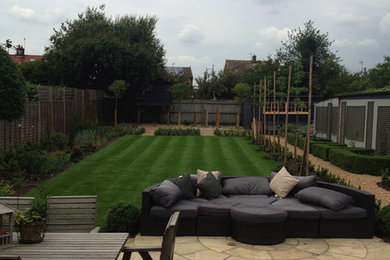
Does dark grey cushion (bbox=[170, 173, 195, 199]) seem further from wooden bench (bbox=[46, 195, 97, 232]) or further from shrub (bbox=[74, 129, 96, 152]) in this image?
shrub (bbox=[74, 129, 96, 152])

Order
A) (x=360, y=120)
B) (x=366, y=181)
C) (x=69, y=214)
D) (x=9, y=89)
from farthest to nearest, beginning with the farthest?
(x=360, y=120) < (x=366, y=181) < (x=9, y=89) < (x=69, y=214)

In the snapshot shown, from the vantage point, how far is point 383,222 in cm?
652

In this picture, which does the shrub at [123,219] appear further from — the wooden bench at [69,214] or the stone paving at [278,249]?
the wooden bench at [69,214]

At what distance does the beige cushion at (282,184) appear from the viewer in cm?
737

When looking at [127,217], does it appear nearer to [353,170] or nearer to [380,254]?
[380,254]

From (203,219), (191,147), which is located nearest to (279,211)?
(203,219)

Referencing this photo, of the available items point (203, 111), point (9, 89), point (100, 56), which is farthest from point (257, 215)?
point (203, 111)

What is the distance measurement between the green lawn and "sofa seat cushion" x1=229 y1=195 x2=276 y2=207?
226 centimetres

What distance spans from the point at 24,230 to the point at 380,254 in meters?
4.65

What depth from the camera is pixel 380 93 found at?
562 inches

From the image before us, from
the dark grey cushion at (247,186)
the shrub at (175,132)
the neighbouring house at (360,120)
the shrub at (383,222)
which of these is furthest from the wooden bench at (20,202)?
the shrub at (175,132)

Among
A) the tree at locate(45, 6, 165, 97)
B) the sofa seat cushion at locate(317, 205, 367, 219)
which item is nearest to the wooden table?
the sofa seat cushion at locate(317, 205, 367, 219)

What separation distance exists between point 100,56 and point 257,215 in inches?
953

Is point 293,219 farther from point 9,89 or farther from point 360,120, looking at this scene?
point 360,120
